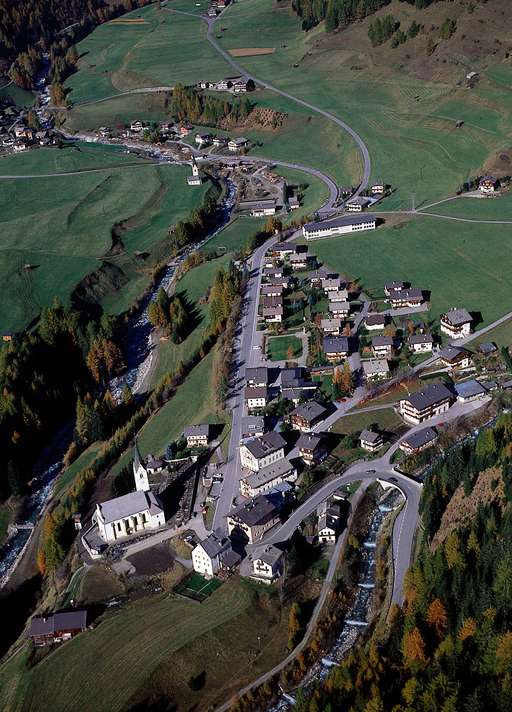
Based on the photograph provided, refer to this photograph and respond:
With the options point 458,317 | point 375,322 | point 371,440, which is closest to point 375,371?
point 375,322

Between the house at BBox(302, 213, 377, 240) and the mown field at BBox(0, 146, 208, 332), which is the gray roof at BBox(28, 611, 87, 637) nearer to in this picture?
the mown field at BBox(0, 146, 208, 332)

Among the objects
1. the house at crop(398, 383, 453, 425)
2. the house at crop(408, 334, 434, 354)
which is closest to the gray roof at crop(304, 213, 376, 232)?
the house at crop(408, 334, 434, 354)

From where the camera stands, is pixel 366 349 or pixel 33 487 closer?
pixel 33 487

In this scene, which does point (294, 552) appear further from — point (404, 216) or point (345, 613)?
point (404, 216)

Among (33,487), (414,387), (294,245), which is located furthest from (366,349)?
(33,487)

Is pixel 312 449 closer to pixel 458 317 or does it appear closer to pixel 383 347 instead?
pixel 383 347

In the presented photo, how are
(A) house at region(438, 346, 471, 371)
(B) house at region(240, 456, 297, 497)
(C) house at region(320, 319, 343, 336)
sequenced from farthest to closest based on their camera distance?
(C) house at region(320, 319, 343, 336), (A) house at region(438, 346, 471, 371), (B) house at region(240, 456, 297, 497)

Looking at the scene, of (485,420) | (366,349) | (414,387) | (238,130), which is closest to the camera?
(485,420)

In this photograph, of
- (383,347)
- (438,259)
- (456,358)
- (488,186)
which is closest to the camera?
(456,358)
